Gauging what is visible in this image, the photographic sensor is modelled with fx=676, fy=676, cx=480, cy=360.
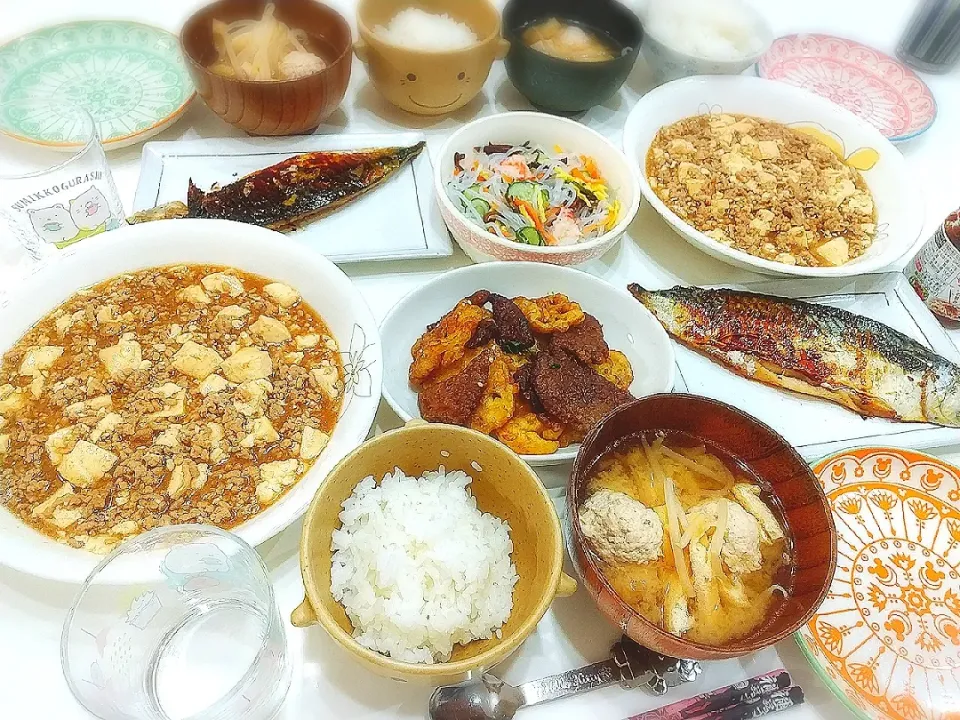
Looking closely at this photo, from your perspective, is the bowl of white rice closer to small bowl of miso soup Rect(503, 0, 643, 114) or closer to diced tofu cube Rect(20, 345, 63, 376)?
diced tofu cube Rect(20, 345, 63, 376)

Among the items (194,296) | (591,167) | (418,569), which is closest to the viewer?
(418,569)

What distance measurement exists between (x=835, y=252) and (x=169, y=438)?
198cm

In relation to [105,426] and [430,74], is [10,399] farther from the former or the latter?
[430,74]

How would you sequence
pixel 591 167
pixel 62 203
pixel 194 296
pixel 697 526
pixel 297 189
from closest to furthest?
→ 1. pixel 697 526
2. pixel 194 296
3. pixel 62 203
4. pixel 297 189
5. pixel 591 167

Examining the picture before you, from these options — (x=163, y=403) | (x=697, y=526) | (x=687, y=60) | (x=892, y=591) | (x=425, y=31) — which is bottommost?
(x=163, y=403)

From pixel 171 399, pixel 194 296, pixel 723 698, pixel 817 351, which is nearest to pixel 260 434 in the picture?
pixel 171 399

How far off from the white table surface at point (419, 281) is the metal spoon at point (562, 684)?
3 cm

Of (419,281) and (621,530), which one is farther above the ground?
(621,530)

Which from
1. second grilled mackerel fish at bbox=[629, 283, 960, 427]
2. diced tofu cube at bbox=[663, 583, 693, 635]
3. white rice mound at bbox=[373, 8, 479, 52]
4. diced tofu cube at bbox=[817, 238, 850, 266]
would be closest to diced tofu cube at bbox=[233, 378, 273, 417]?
diced tofu cube at bbox=[663, 583, 693, 635]

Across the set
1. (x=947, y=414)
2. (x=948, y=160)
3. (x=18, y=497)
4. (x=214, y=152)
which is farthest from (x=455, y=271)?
(x=948, y=160)

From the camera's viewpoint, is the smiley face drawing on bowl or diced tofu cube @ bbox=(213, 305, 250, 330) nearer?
diced tofu cube @ bbox=(213, 305, 250, 330)

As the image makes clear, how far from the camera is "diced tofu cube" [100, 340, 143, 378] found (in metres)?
1.52

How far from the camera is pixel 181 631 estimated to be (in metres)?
1.28

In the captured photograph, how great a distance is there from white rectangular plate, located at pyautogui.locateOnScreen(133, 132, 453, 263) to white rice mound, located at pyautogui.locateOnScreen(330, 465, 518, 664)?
2.89 feet
